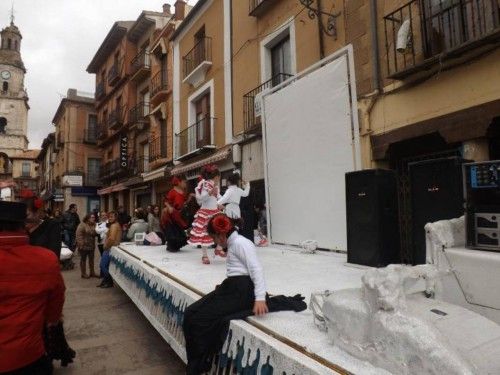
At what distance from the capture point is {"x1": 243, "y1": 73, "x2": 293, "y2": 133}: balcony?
9.80 m

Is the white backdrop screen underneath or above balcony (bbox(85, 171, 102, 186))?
underneath

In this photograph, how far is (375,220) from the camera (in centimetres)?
432

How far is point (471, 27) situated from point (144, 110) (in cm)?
1663

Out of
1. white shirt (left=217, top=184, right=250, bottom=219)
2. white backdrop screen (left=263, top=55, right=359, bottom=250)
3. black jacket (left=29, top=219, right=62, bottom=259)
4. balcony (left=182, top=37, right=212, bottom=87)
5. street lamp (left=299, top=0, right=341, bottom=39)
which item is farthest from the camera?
balcony (left=182, top=37, right=212, bottom=87)

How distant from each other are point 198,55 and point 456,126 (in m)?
10.2

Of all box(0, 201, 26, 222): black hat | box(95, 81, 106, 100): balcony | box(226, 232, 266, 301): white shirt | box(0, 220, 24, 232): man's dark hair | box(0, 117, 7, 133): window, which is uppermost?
box(0, 117, 7, 133): window

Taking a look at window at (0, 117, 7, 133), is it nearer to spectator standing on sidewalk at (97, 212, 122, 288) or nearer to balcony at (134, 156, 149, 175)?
balcony at (134, 156, 149, 175)

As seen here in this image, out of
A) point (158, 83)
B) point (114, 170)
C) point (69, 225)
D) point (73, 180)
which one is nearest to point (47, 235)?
point (69, 225)

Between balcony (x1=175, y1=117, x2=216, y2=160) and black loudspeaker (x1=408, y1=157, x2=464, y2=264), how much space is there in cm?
726

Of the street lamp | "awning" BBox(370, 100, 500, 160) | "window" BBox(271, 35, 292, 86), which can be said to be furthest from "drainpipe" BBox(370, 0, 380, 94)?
"window" BBox(271, 35, 292, 86)

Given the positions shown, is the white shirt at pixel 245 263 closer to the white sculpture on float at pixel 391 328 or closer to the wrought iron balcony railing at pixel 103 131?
the white sculpture on float at pixel 391 328

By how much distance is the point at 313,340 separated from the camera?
7.17 ft

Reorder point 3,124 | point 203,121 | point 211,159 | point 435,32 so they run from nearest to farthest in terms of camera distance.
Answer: point 435,32, point 211,159, point 203,121, point 3,124

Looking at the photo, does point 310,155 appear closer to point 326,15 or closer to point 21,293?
point 326,15
